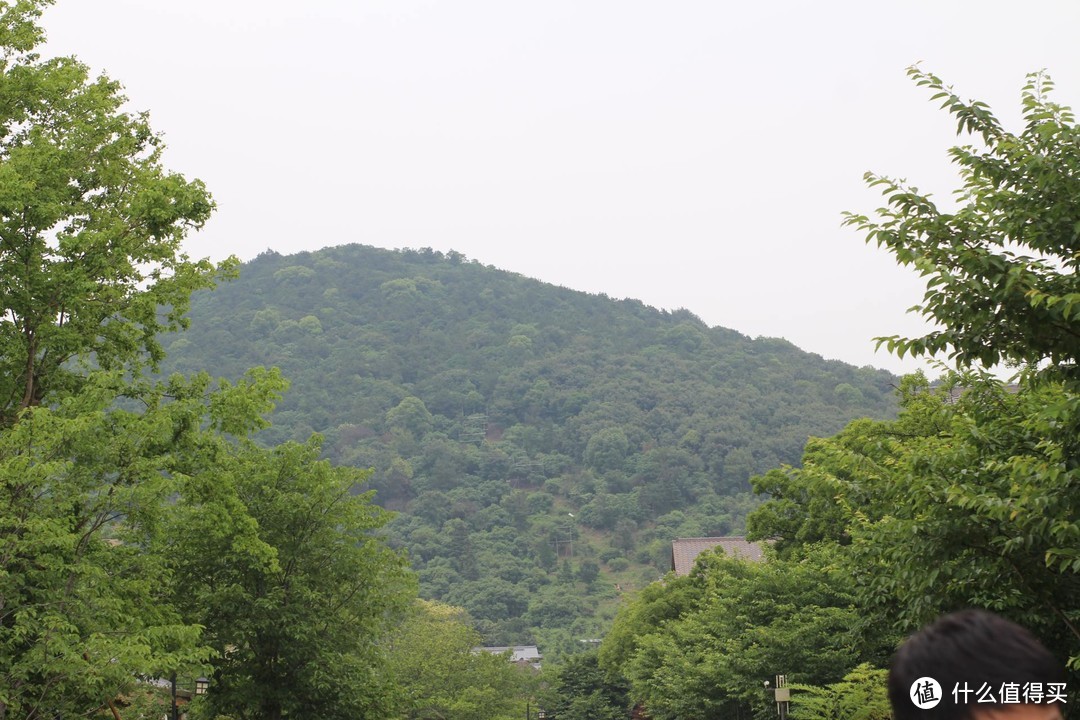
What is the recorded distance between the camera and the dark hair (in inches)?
80.0

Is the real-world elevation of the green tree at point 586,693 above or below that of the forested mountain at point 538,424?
below

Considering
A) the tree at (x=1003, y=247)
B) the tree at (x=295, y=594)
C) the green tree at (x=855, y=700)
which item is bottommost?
the green tree at (x=855, y=700)

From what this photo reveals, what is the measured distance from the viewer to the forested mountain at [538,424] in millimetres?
126250

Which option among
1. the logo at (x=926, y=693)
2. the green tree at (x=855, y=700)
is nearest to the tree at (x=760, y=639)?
the green tree at (x=855, y=700)

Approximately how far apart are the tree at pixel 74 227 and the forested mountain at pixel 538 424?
85436 millimetres

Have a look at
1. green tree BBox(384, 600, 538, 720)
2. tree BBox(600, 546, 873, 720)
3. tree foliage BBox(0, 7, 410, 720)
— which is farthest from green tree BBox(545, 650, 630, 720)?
tree foliage BBox(0, 7, 410, 720)

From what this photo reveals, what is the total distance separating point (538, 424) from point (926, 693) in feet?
551

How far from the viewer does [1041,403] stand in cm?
1120

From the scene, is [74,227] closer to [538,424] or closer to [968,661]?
[968,661]

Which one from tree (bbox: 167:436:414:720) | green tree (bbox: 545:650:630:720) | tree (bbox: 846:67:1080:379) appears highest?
tree (bbox: 846:67:1080:379)

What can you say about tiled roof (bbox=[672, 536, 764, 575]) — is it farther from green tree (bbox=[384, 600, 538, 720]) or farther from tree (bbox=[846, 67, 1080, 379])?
tree (bbox=[846, 67, 1080, 379])

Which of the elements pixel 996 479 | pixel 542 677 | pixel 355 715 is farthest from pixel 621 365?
pixel 996 479

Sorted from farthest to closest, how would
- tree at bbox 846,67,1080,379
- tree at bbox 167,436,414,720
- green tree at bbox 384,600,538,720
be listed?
green tree at bbox 384,600,538,720, tree at bbox 167,436,414,720, tree at bbox 846,67,1080,379

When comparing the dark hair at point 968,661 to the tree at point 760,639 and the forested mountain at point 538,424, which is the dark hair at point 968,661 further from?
the forested mountain at point 538,424
